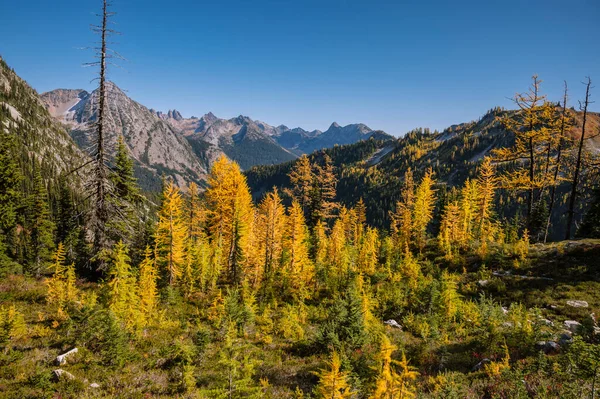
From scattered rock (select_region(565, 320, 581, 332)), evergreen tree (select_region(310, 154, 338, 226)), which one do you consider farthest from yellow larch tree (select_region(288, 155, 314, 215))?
scattered rock (select_region(565, 320, 581, 332))

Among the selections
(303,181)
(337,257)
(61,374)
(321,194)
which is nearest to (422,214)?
(337,257)

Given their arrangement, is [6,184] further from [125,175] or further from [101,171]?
[101,171]

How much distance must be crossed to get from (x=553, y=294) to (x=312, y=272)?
1640 cm

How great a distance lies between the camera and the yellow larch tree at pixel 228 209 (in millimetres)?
26625

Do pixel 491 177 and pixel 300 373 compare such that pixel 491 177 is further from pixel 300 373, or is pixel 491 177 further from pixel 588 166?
pixel 300 373

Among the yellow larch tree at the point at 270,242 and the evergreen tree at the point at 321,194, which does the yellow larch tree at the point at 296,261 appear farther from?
the evergreen tree at the point at 321,194

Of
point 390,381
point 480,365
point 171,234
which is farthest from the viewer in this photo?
point 171,234

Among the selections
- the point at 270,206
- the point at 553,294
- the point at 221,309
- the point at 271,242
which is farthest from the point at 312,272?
the point at 553,294

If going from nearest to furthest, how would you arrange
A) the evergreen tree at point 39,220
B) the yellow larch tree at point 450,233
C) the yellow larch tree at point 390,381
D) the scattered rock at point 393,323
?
1. the yellow larch tree at point 390,381
2. the scattered rock at point 393,323
3. the yellow larch tree at point 450,233
4. the evergreen tree at point 39,220

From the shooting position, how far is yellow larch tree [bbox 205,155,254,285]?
2662 centimetres

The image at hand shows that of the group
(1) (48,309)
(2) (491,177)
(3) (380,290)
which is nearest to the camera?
(1) (48,309)

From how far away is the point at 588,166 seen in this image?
25094 millimetres

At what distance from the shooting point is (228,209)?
29.0m

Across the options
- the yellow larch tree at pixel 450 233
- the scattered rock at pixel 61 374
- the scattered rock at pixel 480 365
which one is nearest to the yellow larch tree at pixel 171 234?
the scattered rock at pixel 61 374
